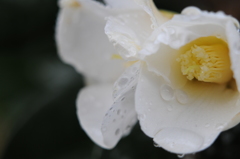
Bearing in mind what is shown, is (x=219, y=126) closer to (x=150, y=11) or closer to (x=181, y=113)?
(x=181, y=113)

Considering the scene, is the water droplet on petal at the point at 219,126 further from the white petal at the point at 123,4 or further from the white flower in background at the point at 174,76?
the white petal at the point at 123,4

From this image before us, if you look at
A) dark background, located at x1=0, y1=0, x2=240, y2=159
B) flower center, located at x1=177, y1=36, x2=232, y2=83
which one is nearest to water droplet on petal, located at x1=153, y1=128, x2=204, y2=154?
flower center, located at x1=177, y1=36, x2=232, y2=83

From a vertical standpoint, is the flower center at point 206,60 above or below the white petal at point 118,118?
above

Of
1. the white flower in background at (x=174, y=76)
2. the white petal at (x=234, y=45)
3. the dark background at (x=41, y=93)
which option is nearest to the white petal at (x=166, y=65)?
the white flower in background at (x=174, y=76)

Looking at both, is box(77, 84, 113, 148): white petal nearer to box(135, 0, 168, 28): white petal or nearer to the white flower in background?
the white flower in background

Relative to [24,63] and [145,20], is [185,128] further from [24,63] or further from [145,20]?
[24,63]

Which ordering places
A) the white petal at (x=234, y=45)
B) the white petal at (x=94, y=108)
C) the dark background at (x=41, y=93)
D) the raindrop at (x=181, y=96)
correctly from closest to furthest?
the white petal at (x=234, y=45) → the raindrop at (x=181, y=96) → the white petal at (x=94, y=108) → the dark background at (x=41, y=93)
